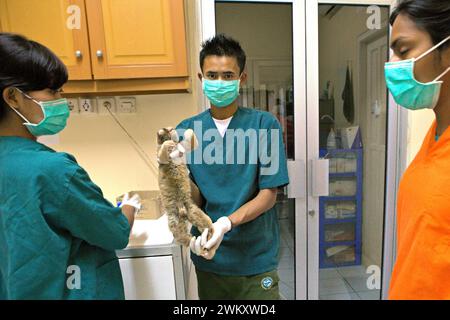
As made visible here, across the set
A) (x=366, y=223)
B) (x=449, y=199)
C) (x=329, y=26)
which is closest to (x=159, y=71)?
(x=329, y=26)

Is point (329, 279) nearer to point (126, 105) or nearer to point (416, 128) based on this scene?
point (416, 128)

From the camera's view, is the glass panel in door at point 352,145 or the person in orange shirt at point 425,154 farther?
the glass panel in door at point 352,145

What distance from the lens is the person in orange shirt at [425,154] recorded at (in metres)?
0.65

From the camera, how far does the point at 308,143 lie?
164 centimetres

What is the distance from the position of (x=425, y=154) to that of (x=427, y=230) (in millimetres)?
230

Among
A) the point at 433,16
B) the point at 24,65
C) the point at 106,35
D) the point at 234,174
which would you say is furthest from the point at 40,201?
the point at 433,16

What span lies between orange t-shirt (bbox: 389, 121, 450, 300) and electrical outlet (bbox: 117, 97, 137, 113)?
4.74 feet

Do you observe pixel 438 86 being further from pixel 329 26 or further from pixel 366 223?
pixel 366 223

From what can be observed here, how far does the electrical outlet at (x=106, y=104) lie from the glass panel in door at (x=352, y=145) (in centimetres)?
127

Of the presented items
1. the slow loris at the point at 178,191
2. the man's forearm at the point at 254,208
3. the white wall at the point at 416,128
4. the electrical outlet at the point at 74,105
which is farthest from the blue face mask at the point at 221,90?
the white wall at the point at 416,128

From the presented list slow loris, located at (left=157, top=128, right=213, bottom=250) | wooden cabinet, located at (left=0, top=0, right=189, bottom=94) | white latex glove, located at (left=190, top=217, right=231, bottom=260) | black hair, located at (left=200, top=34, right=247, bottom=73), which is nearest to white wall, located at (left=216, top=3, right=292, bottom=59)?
wooden cabinet, located at (left=0, top=0, right=189, bottom=94)

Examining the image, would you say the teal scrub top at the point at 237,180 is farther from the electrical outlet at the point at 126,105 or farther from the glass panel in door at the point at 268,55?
the electrical outlet at the point at 126,105

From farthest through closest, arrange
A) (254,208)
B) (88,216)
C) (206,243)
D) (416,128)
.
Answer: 1. (416,128)
2. (254,208)
3. (206,243)
4. (88,216)
